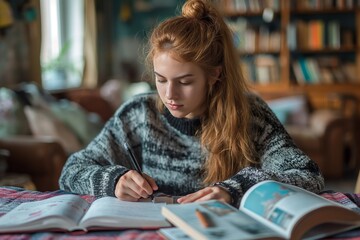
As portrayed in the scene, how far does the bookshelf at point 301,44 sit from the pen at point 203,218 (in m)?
4.95

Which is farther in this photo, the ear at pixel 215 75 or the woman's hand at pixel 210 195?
the ear at pixel 215 75

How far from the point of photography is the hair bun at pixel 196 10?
179 centimetres

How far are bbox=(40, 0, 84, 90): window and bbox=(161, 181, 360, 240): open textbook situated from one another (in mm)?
4632

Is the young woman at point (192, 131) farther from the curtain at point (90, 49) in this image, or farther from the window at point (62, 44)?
the curtain at point (90, 49)

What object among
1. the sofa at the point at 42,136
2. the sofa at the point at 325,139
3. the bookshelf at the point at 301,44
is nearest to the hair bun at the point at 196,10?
the sofa at the point at 42,136

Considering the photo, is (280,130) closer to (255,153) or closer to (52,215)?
(255,153)

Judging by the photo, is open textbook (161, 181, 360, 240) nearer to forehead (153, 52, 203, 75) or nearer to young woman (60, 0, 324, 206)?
young woman (60, 0, 324, 206)

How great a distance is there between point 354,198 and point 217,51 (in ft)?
1.86

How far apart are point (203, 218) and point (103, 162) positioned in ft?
2.44

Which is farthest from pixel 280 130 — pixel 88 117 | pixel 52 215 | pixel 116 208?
pixel 88 117

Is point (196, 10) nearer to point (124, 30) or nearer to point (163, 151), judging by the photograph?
point (163, 151)

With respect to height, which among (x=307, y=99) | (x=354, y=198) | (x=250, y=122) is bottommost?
(x=307, y=99)

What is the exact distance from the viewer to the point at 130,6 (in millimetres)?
7117

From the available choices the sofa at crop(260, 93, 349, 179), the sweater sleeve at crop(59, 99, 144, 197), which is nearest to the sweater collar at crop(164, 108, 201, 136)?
the sweater sleeve at crop(59, 99, 144, 197)
